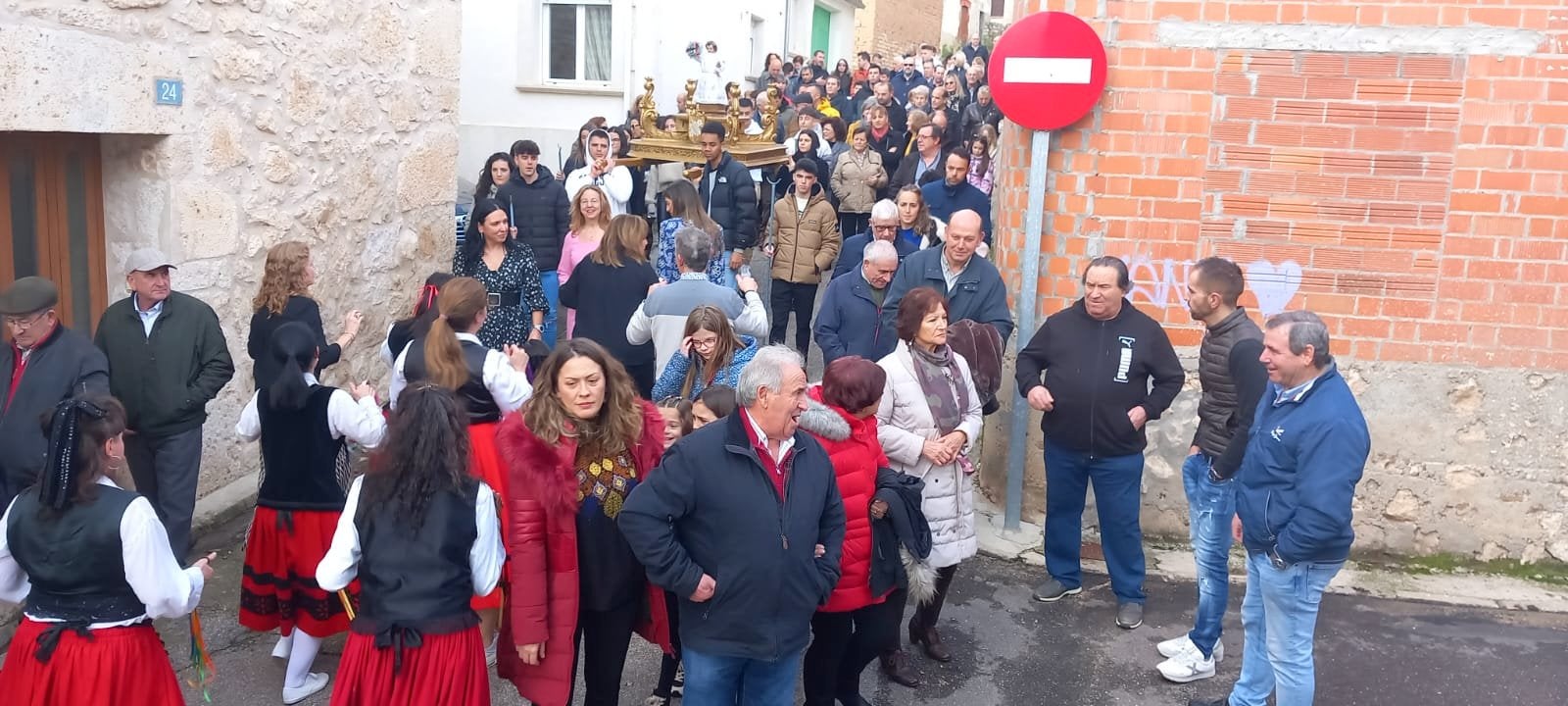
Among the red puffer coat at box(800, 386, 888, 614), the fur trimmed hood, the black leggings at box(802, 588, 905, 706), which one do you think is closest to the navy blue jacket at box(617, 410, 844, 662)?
the fur trimmed hood

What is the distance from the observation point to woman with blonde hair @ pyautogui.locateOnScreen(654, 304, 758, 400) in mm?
5180

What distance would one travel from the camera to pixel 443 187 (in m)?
8.67

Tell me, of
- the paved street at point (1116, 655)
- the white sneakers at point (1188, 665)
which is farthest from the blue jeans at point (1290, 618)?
the paved street at point (1116, 655)

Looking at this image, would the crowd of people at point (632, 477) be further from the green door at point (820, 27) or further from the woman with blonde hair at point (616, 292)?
the green door at point (820, 27)

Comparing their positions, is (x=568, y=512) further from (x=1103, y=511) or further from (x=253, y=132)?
(x=253, y=132)

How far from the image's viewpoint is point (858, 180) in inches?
447

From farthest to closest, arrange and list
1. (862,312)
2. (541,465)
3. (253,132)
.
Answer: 1. (253,132)
2. (862,312)
3. (541,465)

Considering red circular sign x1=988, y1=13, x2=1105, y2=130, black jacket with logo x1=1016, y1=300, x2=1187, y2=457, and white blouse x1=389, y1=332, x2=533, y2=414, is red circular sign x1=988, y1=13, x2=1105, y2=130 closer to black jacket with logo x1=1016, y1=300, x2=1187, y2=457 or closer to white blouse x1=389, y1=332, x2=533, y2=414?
black jacket with logo x1=1016, y1=300, x2=1187, y2=457

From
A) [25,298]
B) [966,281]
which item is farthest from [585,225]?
[25,298]

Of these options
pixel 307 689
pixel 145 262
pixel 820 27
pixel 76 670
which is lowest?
pixel 307 689

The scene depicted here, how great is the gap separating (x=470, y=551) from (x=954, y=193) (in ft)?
19.8

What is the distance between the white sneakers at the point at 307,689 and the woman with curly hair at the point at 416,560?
1.28 metres

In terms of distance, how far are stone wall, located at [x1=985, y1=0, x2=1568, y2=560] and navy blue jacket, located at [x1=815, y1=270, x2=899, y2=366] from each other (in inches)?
33.7

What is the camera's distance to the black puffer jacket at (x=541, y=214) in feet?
29.7
